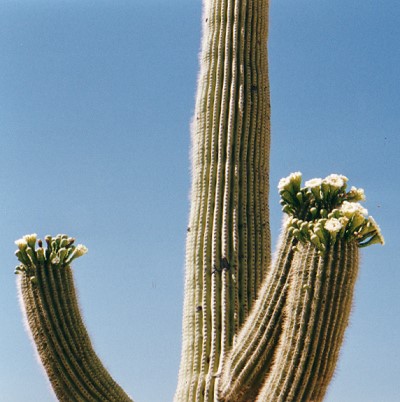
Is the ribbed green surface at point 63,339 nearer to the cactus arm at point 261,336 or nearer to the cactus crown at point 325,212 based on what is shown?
the cactus arm at point 261,336

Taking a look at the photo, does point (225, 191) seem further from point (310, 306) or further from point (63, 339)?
point (310, 306)

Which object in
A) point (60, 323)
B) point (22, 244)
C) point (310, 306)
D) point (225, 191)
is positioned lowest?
point (310, 306)

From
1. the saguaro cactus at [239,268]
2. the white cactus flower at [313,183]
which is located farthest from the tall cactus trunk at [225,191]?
the white cactus flower at [313,183]

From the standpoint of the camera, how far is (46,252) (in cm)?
601

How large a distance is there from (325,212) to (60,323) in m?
2.20

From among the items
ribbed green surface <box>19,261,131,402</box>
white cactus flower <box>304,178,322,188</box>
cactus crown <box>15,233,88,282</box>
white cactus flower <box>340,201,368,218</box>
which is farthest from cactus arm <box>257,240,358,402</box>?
cactus crown <box>15,233,88,282</box>

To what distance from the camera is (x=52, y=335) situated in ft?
19.3

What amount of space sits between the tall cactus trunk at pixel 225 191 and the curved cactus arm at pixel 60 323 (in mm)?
659

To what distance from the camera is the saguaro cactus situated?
4625mm

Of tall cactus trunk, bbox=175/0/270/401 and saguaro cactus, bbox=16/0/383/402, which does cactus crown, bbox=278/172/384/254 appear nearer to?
saguaro cactus, bbox=16/0/383/402

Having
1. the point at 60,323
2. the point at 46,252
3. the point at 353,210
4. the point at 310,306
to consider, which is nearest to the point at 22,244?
the point at 46,252

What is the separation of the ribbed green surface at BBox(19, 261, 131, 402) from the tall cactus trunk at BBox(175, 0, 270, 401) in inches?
23.9

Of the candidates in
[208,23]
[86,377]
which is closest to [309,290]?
[86,377]

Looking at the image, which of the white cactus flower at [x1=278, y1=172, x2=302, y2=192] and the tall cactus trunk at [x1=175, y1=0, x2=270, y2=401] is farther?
the tall cactus trunk at [x1=175, y1=0, x2=270, y2=401]
